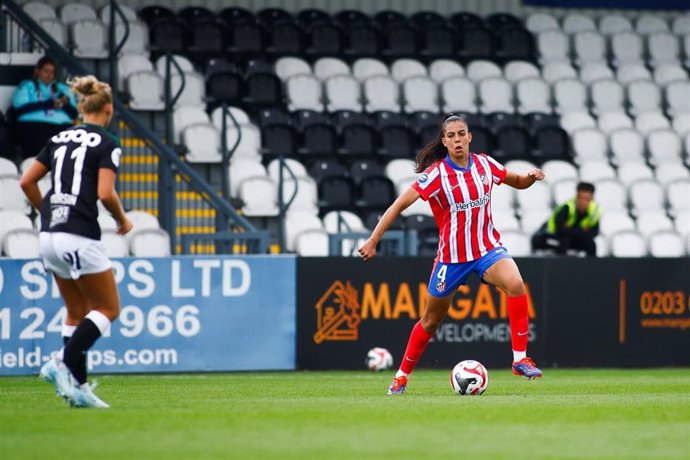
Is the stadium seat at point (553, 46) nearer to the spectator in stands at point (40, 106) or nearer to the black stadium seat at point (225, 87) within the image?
the black stadium seat at point (225, 87)

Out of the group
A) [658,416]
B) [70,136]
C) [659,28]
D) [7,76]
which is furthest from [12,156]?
[659,28]

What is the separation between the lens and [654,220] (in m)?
21.3

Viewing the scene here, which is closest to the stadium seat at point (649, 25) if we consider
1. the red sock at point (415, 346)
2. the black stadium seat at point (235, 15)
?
the black stadium seat at point (235, 15)

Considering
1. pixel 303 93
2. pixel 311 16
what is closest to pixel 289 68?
pixel 303 93

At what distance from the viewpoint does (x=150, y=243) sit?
56.5 ft

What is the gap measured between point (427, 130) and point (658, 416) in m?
12.8

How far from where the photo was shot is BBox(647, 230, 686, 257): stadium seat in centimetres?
2066

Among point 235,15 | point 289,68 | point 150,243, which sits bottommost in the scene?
point 150,243

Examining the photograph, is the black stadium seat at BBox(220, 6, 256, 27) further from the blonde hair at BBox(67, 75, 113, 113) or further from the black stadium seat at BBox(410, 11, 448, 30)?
the blonde hair at BBox(67, 75, 113, 113)

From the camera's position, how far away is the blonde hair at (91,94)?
9.18 m

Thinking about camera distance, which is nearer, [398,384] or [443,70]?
[398,384]

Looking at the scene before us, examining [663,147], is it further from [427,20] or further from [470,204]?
[470,204]

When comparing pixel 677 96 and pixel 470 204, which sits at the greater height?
pixel 677 96

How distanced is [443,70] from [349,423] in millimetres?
15236
